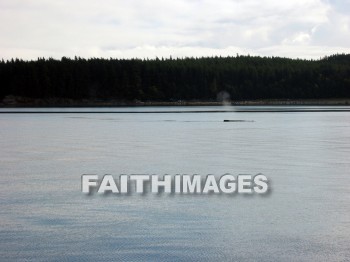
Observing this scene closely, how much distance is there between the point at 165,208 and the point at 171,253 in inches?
176

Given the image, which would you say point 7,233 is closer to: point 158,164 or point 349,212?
point 349,212

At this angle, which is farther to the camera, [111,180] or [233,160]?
[233,160]

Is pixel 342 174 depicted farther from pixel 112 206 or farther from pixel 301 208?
pixel 112 206

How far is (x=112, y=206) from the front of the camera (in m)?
18.7

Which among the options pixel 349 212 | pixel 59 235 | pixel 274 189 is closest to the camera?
pixel 59 235

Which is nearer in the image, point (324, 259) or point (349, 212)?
point (324, 259)

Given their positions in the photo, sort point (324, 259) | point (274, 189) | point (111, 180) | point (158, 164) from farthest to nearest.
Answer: point (158, 164), point (111, 180), point (274, 189), point (324, 259)

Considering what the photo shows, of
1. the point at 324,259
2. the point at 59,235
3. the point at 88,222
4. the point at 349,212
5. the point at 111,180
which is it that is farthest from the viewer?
the point at 111,180

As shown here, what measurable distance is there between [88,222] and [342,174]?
12.5 m

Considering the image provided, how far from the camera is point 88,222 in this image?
54.4ft

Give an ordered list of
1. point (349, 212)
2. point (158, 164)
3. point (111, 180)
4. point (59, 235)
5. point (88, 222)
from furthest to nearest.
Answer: point (158, 164), point (111, 180), point (349, 212), point (88, 222), point (59, 235)

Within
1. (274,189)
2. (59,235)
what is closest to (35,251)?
(59,235)

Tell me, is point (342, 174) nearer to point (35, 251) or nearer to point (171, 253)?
point (171, 253)

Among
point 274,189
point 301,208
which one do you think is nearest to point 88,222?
point 301,208
